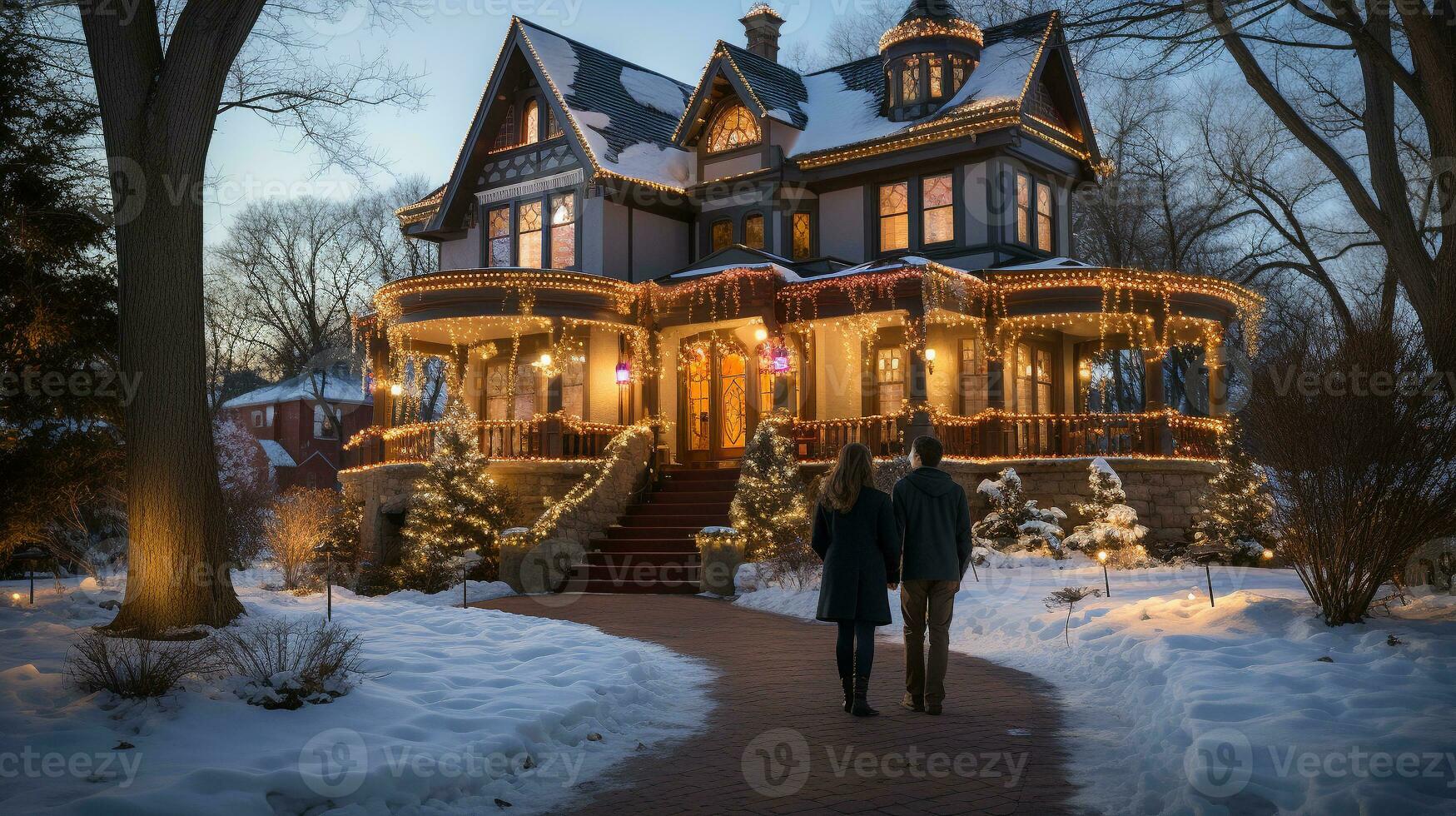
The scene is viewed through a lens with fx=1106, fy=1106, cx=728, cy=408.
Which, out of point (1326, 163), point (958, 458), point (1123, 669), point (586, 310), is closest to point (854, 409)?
point (958, 458)

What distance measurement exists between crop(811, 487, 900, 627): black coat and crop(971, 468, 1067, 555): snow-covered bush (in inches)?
383

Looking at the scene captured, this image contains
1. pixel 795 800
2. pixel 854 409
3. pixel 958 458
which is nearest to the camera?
pixel 795 800

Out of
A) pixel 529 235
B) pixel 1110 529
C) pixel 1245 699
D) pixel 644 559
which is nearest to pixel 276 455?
pixel 529 235

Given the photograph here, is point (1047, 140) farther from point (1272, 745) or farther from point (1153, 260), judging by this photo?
point (1272, 745)

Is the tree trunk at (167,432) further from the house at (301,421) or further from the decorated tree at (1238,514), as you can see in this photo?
the house at (301,421)

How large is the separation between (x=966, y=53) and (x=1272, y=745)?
842 inches

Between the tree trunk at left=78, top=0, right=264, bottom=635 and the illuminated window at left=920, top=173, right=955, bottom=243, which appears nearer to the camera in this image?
the tree trunk at left=78, top=0, right=264, bottom=635

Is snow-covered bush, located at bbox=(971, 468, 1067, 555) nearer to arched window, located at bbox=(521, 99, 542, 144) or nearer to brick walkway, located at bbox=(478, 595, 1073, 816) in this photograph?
brick walkway, located at bbox=(478, 595, 1073, 816)

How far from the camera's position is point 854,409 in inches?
912

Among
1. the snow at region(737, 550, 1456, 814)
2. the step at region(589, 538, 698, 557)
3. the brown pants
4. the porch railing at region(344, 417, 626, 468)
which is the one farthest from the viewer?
the porch railing at region(344, 417, 626, 468)

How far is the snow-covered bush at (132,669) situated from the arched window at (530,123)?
20.5 meters

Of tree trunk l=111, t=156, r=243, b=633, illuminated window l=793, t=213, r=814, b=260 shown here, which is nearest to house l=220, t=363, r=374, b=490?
illuminated window l=793, t=213, r=814, b=260

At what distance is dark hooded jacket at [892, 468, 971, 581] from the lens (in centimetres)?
763

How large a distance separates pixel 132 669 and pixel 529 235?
66.8 feet
